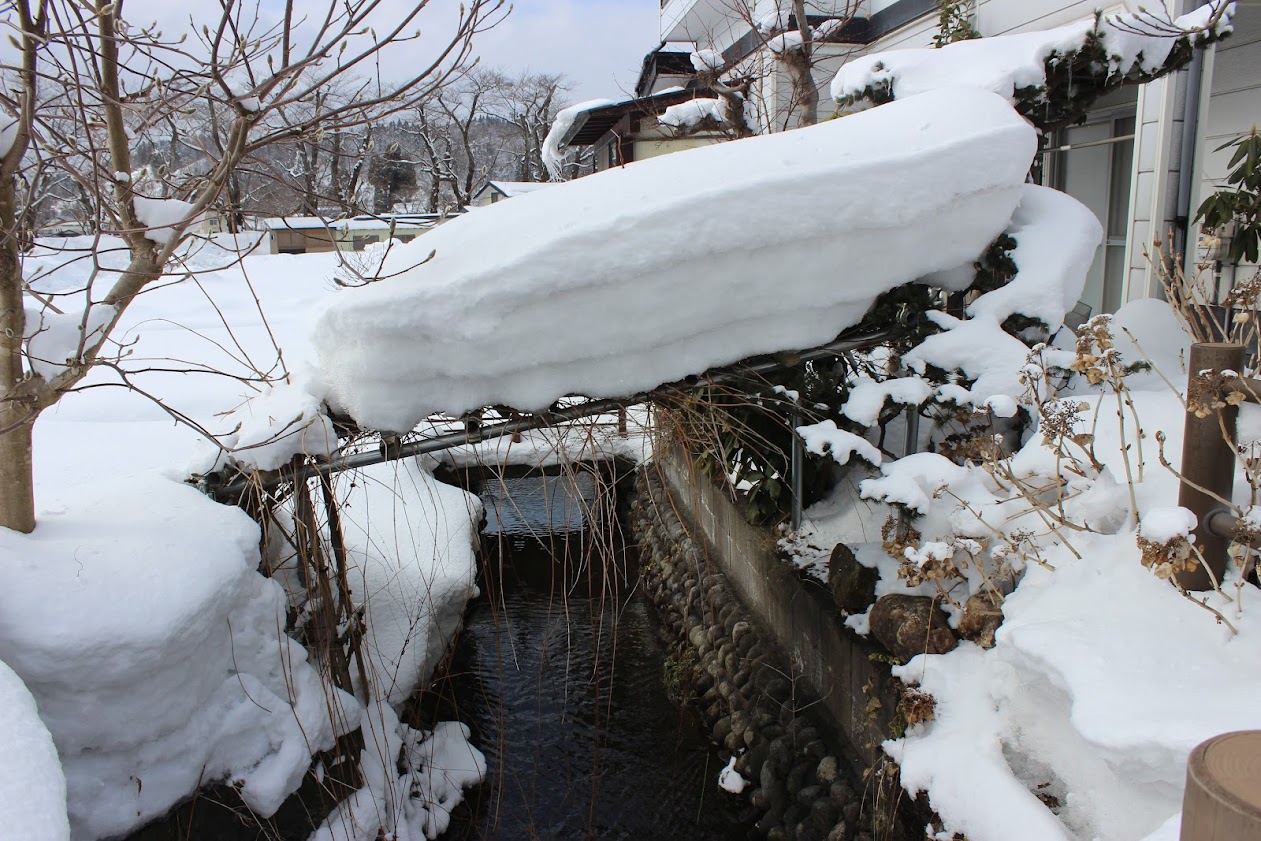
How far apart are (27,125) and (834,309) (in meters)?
2.71

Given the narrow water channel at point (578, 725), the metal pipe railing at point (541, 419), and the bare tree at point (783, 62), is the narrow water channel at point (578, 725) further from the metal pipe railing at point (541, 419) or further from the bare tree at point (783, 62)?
the bare tree at point (783, 62)

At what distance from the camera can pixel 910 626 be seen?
2.84 m

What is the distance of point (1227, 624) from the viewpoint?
1.98 m

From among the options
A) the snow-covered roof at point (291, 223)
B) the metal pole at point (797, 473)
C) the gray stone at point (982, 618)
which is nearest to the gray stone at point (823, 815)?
the gray stone at point (982, 618)

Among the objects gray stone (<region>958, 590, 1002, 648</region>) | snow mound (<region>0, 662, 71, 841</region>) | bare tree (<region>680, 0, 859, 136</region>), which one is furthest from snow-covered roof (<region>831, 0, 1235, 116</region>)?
snow mound (<region>0, 662, 71, 841</region>)

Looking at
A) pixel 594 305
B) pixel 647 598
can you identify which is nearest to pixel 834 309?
pixel 594 305

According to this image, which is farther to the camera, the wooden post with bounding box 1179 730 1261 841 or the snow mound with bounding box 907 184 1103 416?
the snow mound with bounding box 907 184 1103 416

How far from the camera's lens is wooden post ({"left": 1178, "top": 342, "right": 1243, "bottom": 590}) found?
213 cm

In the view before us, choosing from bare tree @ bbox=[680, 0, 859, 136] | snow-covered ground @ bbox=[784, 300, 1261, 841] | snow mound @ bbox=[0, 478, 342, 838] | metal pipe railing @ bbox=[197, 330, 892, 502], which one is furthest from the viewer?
bare tree @ bbox=[680, 0, 859, 136]

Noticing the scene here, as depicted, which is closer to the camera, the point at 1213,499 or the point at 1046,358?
the point at 1213,499

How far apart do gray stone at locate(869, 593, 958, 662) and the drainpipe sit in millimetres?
3279

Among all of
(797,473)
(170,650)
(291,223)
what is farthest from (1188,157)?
(291,223)

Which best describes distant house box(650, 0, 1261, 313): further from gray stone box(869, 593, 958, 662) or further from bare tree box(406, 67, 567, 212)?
bare tree box(406, 67, 567, 212)

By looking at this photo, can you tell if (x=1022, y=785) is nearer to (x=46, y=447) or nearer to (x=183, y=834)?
(x=183, y=834)
